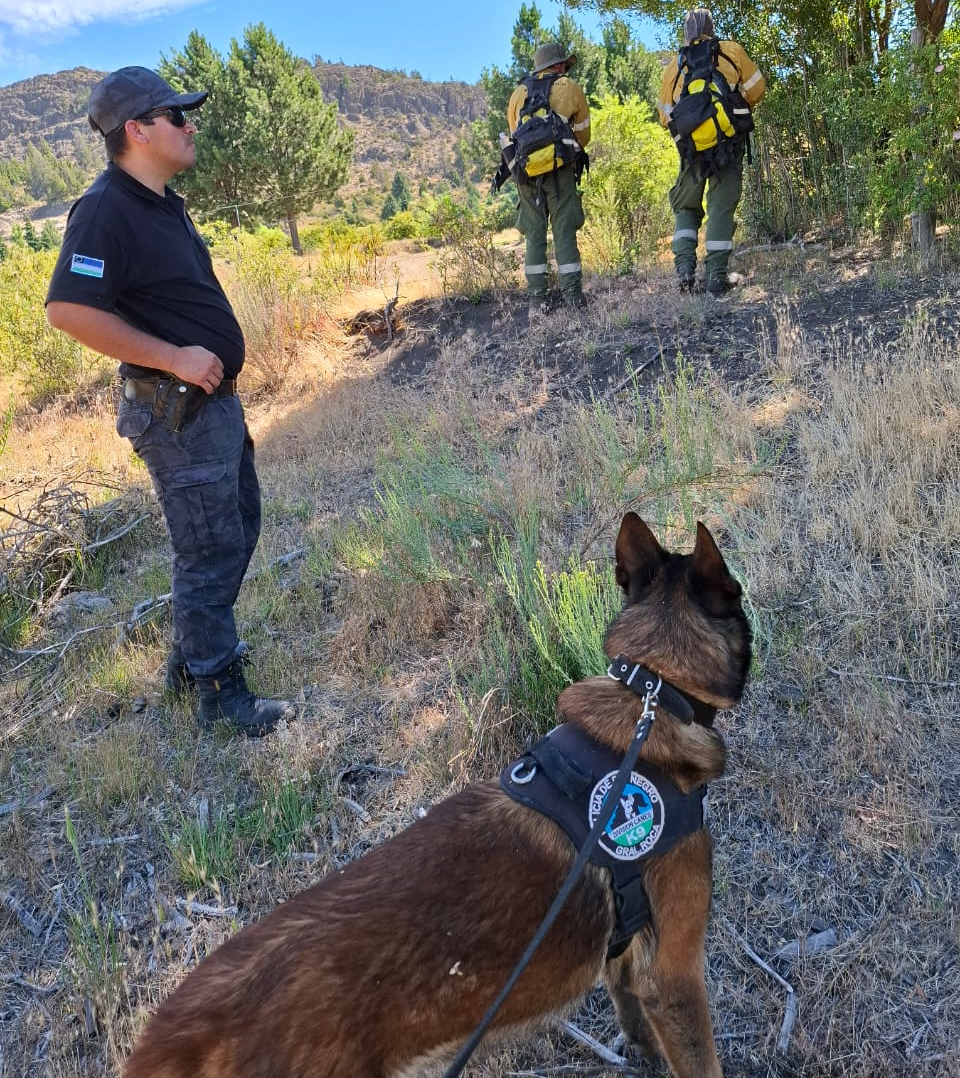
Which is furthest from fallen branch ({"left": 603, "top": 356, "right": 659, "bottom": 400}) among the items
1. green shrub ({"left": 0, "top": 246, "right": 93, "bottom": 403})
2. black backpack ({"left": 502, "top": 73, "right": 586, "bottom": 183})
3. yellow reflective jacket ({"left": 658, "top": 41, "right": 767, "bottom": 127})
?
green shrub ({"left": 0, "top": 246, "right": 93, "bottom": 403})

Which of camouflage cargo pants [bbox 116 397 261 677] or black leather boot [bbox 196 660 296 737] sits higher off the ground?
camouflage cargo pants [bbox 116 397 261 677]

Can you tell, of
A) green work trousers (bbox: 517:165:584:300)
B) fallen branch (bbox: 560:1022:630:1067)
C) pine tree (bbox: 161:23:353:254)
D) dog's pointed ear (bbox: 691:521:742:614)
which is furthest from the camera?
pine tree (bbox: 161:23:353:254)

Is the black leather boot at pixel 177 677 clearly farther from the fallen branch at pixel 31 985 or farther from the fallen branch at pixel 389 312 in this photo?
the fallen branch at pixel 389 312

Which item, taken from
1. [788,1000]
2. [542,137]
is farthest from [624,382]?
[788,1000]

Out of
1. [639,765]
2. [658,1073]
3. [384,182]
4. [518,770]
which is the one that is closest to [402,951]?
[518,770]

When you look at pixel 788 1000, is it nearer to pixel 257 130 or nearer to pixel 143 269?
pixel 143 269

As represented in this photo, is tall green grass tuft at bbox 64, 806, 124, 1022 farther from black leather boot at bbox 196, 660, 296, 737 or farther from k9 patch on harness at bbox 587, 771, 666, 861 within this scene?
k9 patch on harness at bbox 587, 771, 666, 861

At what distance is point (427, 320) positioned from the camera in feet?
31.8

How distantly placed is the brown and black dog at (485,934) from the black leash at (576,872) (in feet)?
0.15

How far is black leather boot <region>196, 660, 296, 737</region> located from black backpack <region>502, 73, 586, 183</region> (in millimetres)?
6747

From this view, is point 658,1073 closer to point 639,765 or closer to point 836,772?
point 639,765

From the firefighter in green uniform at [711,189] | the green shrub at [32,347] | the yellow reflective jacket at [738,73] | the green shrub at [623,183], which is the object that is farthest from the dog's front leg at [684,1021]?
the green shrub at [32,347]

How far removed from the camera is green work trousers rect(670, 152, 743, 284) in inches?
292

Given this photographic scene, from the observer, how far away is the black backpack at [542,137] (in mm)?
7773
